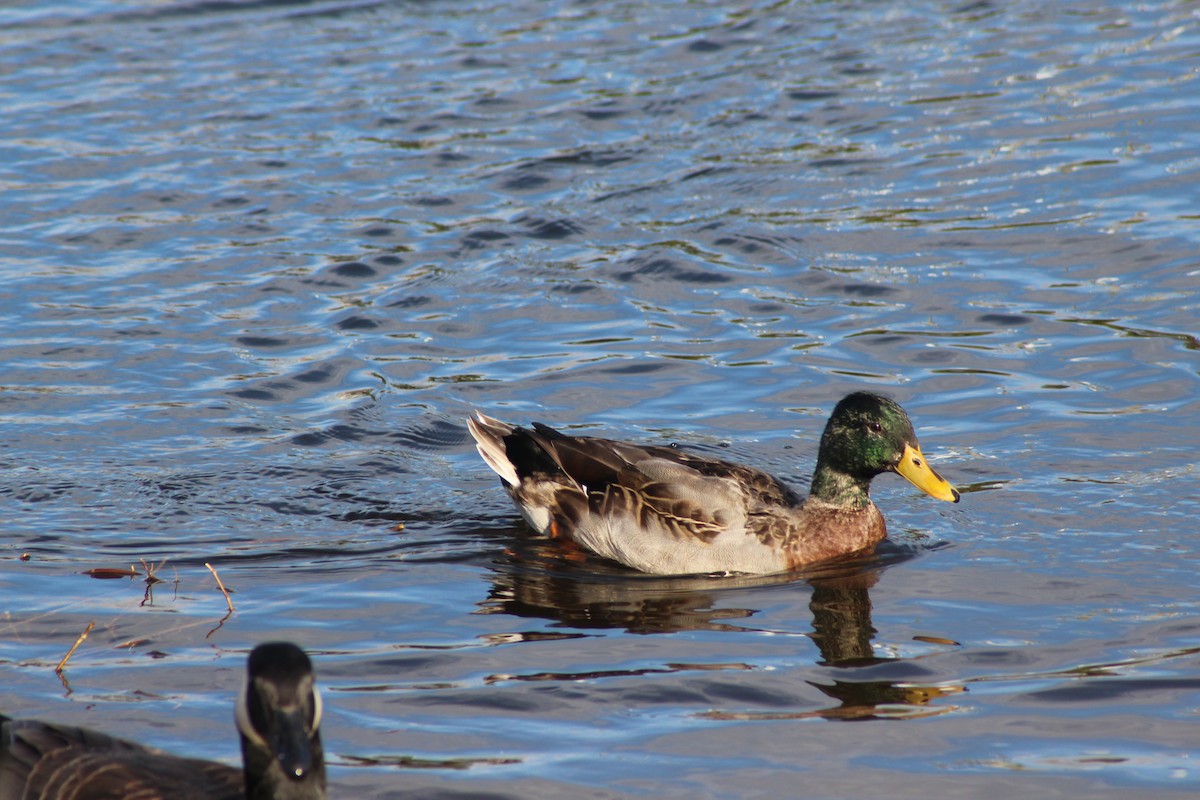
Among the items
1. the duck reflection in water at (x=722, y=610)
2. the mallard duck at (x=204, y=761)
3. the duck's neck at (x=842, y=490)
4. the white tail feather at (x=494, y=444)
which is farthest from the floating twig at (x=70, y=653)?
the duck's neck at (x=842, y=490)

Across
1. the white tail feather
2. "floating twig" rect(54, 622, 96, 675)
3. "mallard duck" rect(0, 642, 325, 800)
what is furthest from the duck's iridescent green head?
"mallard duck" rect(0, 642, 325, 800)

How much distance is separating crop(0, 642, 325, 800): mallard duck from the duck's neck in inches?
199

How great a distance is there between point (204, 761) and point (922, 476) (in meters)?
5.23

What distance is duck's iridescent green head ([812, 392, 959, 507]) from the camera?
32.5ft

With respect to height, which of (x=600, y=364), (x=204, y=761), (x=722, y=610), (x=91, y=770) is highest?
(x=600, y=364)

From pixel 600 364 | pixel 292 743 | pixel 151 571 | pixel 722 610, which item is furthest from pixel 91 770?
pixel 600 364

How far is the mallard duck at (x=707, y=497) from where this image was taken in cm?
976

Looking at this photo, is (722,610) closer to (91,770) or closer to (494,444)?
(494,444)

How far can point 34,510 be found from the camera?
10.0 m

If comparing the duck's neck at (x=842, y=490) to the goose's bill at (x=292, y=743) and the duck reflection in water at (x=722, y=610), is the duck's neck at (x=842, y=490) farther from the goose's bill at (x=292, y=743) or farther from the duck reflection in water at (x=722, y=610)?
the goose's bill at (x=292, y=743)

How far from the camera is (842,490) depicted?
10.1 metres

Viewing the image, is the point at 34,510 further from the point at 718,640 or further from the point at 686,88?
the point at 686,88

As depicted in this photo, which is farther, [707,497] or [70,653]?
[707,497]

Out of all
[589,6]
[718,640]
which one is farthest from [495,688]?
[589,6]
